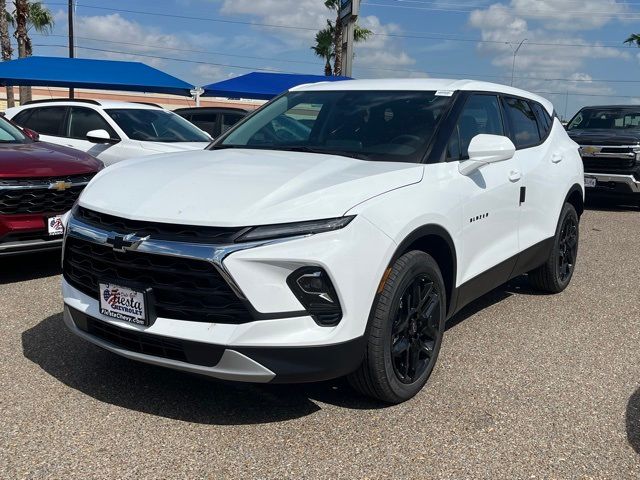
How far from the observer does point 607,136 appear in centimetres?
1131

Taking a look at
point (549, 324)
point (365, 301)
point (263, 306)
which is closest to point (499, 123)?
point (549, 324)

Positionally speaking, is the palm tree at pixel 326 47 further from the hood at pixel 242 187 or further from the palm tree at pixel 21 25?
the hood at pixel 242 187

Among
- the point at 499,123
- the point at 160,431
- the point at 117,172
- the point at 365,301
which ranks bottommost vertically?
the point at 160,431

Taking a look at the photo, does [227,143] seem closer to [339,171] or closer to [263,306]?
[339,171]

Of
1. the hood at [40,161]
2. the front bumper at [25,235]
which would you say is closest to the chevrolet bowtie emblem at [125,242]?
the front bumper at [25,235]

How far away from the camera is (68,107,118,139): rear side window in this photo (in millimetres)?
8742

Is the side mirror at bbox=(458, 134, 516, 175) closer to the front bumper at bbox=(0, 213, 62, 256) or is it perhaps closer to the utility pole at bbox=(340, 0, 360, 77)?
the front bumper at bbox=(0, 213, 62, 256)

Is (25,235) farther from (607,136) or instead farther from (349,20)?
(349,20)

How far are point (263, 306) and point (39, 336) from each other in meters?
2.25

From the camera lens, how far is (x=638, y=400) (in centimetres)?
352

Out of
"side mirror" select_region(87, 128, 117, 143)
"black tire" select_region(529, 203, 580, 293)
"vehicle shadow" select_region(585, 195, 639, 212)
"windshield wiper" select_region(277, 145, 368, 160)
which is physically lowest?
"vehicle shadow" select_region(585, 195, 639, 212)

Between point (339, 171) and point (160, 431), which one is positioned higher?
point (339, 171)

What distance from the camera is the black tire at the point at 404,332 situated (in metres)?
3.02

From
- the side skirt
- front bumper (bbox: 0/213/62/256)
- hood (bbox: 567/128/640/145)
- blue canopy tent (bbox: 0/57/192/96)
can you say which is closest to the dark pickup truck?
hood (bbox: 567/128/640/145)
